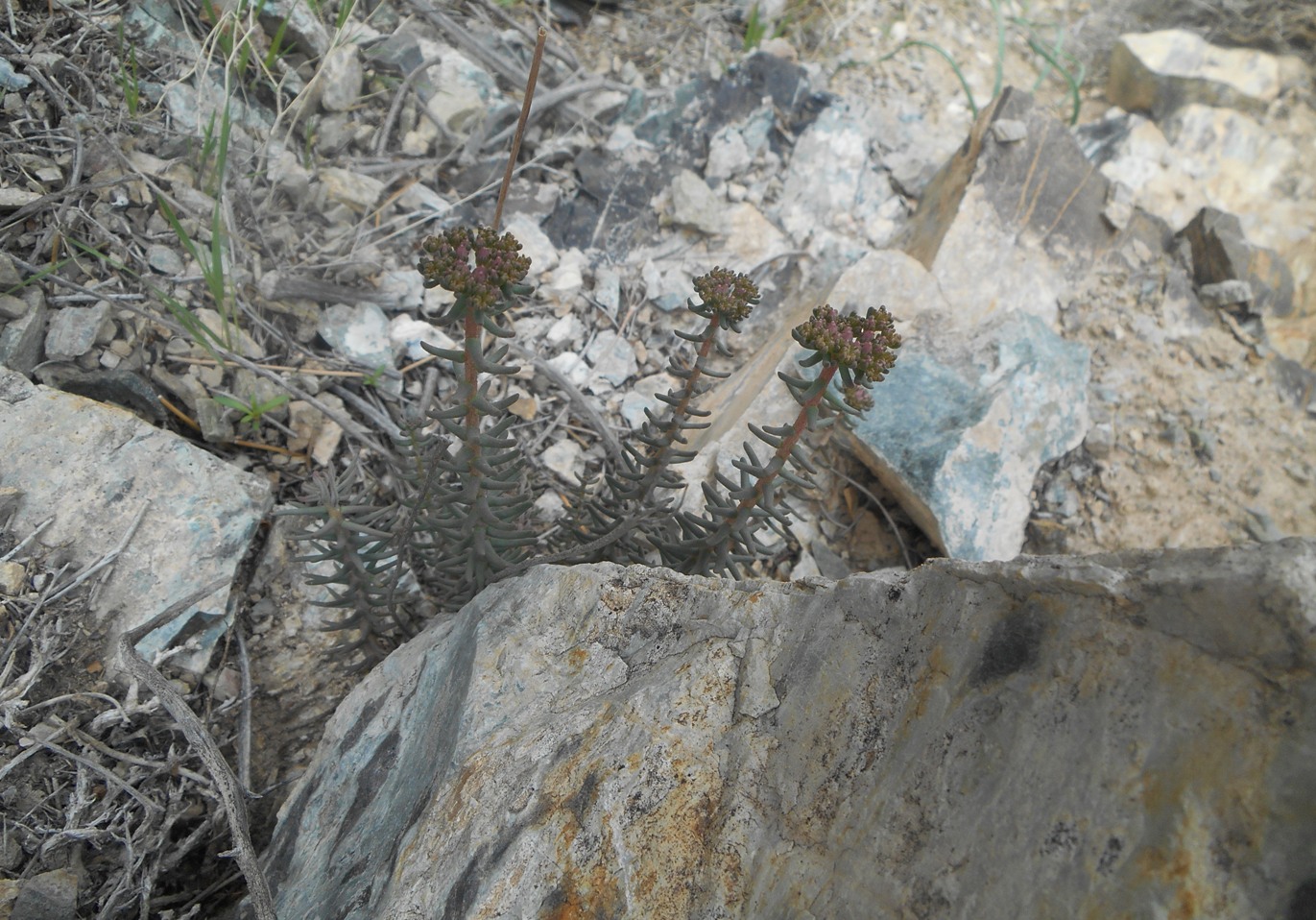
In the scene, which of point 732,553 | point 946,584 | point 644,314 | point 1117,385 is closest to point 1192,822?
point 946,584

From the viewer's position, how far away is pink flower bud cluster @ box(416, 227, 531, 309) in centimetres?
188

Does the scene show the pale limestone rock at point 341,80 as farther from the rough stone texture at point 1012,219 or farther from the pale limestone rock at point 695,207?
the rough stone texture at point 1012,219

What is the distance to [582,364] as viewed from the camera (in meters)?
3.84

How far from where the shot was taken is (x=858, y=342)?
78.4 inches

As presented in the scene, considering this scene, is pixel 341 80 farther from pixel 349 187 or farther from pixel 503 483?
pixel 503 483

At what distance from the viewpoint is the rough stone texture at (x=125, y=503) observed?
246 cm

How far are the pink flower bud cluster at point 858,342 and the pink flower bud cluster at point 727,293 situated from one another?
1.11 feet

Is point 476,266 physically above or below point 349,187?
above

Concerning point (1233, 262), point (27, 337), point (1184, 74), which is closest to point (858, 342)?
point (27, 337)

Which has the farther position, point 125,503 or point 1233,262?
point 1233,262

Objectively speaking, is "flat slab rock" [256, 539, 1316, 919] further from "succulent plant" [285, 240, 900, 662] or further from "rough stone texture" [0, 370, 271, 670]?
"rough stone texture" [0, 370, 271, 670]

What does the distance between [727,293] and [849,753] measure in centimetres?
124

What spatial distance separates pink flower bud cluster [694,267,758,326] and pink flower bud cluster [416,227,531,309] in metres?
0.57

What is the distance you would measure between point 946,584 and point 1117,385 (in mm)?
3181
